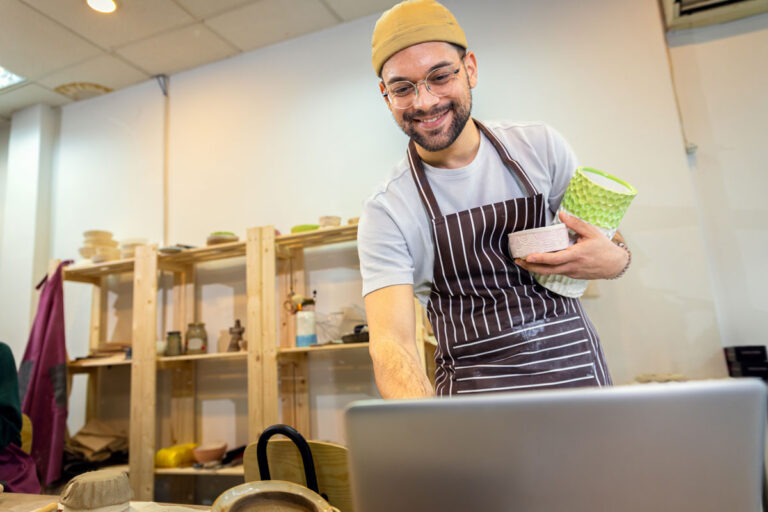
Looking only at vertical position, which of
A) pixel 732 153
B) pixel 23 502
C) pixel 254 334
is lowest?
pixel 23 502

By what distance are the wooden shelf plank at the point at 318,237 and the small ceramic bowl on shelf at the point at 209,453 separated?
1.15 m

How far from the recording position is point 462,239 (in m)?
1.09

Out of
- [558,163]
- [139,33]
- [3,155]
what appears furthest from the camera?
[3,155]

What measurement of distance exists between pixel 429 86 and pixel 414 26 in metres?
0.12

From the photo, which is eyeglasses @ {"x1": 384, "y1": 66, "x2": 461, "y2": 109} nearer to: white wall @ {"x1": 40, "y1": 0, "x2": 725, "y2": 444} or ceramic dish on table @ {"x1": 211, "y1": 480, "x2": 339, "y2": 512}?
ceramic dish on table @ {"x1": 211, "y1": 480, "x2": 339, "y2": 512}

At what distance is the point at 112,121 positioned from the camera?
388 cm

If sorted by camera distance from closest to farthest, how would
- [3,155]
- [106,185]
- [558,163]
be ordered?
1. [558,163]
2. [106,185]
3. [3,155]

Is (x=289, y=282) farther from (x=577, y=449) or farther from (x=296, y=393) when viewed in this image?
(x=577, y=449)

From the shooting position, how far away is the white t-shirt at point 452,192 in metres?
→ 1.12

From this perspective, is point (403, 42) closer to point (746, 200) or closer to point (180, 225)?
point (746, 200)

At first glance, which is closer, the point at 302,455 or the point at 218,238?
the point at 302,455

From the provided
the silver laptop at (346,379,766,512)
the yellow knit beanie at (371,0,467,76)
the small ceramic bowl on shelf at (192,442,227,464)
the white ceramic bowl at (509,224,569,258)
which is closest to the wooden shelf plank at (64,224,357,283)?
the small ceramic bowl on shelf at (192,442,227,464)

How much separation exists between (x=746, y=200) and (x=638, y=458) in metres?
2.67

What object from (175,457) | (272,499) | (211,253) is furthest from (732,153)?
(175,457)
